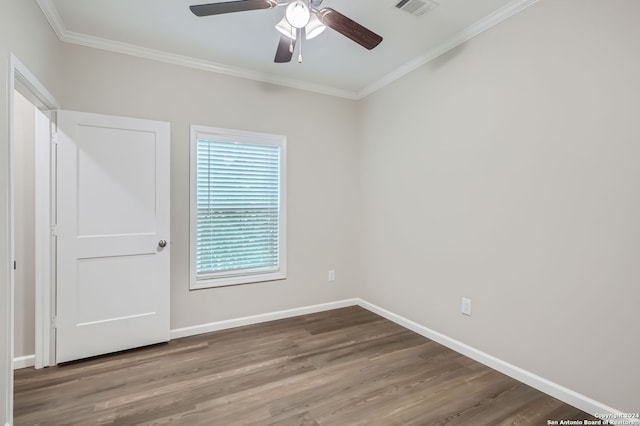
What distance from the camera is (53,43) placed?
2.46 metres

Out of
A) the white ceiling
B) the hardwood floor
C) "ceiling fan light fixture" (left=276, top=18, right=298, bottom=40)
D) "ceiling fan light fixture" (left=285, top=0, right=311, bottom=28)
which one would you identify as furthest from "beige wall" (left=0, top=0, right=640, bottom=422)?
"ceiling fan light fixture" (left=285, top=0, right=311, bottom=28)

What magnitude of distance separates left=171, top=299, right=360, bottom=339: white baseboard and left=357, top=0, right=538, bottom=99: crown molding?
8.96ft

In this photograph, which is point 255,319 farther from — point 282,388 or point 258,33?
point 258,33

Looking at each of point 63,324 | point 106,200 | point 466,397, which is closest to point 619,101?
point 466,397

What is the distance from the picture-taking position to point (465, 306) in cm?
269

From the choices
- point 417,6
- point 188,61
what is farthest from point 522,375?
point 188,61

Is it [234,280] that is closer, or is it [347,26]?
[347,26]

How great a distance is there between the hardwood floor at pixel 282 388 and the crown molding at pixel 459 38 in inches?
108

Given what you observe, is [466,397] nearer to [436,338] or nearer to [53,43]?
[436,338]

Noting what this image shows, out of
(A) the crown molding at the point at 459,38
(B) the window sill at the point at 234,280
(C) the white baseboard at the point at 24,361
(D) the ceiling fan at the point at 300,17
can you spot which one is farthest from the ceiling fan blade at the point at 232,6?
(C) the white baseboard at the point at 24,361

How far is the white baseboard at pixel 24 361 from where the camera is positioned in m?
2.42

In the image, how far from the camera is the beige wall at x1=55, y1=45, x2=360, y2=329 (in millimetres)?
2807

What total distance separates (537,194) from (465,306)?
1.12 m

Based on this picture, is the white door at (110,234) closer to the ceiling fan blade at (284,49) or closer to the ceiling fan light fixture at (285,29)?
the ceiling fan blade at (284,49)
